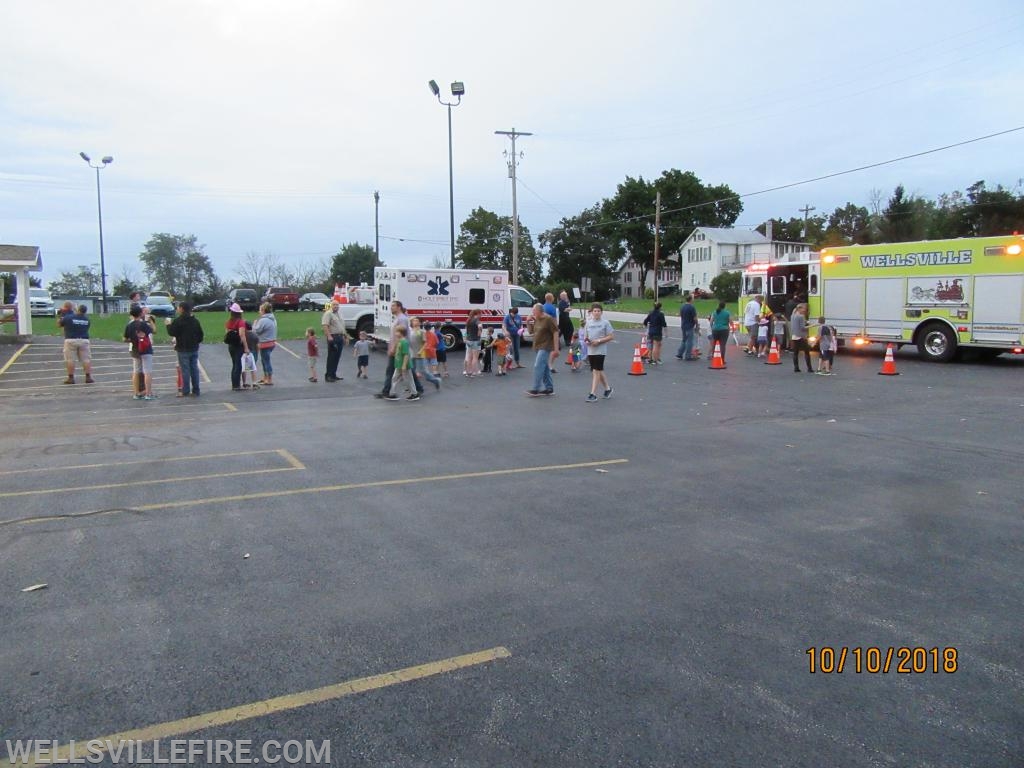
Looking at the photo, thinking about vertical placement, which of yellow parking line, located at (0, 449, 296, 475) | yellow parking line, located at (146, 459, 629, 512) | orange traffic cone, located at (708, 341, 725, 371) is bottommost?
yellow parking line, located at (146, 459, 629, 512)

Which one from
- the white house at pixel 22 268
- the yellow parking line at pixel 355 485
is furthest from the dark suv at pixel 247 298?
the yellow parking line at pixel 355 485

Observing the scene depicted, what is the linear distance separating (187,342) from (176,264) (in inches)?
3665

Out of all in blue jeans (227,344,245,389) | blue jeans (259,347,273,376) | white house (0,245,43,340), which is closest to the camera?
blue jeans (227,344,245,389)

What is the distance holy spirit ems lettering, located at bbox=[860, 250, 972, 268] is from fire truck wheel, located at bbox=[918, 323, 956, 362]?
5.68 feet

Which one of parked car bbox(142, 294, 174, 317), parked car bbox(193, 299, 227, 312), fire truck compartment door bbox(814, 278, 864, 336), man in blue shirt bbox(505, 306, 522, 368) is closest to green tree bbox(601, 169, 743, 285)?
parked car bbox(193, 299, 227, 312)

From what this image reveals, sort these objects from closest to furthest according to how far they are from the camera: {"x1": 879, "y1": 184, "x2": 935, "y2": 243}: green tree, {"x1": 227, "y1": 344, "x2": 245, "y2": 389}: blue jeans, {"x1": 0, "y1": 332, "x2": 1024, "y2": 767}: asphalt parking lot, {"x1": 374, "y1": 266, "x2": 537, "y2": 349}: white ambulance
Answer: {"x1": 0, "y1": 332, "x2": 1024, "y2": 767}: asphalt parking lot → {"x1": 227, "y1": 344, "x2": 245, "y2": 389}: blue jeans → {"x1": 374, "y1": 266, "x2": 537, "y2": 349}: white ambulance → {"x1": 879, "y1": 184, "x2": 935, "y2": 243}: green tree

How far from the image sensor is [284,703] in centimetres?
327

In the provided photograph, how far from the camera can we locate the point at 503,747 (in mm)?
2961

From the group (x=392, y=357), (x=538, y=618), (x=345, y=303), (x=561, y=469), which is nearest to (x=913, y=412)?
(x=561, y=469)

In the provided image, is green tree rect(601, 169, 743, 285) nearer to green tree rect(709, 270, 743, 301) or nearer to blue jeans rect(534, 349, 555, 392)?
green tree rect(709, 270, 743, 301)

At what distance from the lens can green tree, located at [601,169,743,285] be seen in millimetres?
86875

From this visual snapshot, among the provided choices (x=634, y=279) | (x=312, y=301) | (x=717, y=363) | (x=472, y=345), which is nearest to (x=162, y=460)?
(x=472, y=345)
